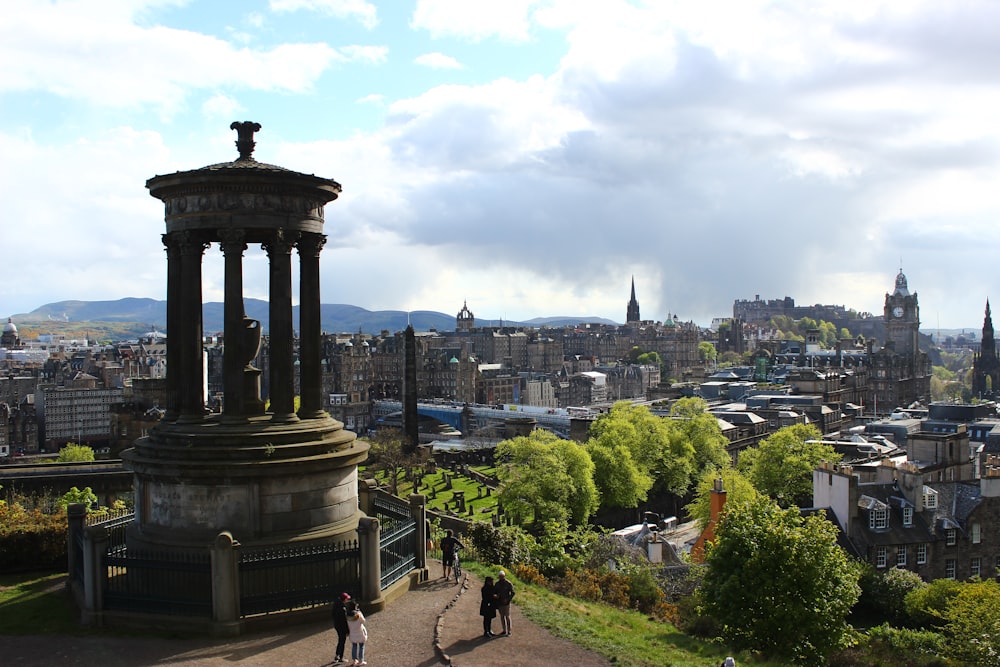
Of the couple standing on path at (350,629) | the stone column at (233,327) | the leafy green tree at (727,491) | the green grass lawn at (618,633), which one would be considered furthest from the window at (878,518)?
the couple standing on path at (350,629)

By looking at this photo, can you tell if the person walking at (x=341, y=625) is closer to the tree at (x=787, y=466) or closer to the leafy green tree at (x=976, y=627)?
the leafy green tree at (x=976, y=627)

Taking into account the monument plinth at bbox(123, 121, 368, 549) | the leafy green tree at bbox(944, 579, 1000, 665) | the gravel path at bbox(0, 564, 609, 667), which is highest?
the monument plinth at bbox(123, 121, 368, 549)

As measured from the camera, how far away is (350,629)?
1576 cm

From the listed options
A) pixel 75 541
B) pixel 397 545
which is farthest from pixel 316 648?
pixel 75 541

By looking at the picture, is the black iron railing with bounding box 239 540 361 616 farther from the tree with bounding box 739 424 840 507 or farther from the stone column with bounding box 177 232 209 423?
the tree with bounding box 739 424 840 507

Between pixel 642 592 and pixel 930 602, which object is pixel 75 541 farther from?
pixel 930 602

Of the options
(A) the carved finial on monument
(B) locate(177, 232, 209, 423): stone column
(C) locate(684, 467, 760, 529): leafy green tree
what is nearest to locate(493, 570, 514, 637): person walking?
(B) locate(177, 232, 209, 423): stone column

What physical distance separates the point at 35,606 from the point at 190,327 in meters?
6.81

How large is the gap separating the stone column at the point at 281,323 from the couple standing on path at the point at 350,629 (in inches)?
227

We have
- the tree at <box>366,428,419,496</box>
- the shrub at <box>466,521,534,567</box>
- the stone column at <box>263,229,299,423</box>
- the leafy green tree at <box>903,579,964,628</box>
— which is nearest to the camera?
the stone column at <box>263,229,299,423</box>

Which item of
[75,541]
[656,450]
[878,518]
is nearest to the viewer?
[75,541]

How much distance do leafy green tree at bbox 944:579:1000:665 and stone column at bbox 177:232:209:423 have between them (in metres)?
23.9

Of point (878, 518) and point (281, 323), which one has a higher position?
point (281, 323)

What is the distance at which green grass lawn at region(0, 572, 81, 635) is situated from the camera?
17.8 metres
